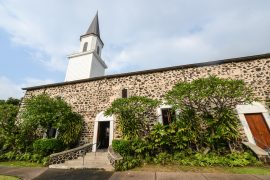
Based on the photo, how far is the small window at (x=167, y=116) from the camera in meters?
9.63

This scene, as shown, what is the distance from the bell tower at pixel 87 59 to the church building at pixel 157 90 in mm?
4821

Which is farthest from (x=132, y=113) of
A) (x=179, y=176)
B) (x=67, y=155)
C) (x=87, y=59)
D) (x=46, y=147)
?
(x=87, y=59)

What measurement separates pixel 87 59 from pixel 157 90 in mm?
11223

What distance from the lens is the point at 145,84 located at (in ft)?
36.2

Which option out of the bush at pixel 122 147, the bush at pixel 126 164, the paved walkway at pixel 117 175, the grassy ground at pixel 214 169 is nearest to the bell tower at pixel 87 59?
the bush at pixel 122 147

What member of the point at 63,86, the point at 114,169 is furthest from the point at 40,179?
the point at 63,86

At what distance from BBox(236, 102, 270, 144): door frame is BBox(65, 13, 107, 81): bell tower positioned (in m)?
14.6

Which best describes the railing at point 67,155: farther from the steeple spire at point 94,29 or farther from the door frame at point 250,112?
the steeple spire at point 94,29

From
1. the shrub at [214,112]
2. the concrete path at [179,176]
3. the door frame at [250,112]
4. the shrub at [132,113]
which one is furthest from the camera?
the shrub at [132,113]

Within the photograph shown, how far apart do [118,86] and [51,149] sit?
6.01 metres

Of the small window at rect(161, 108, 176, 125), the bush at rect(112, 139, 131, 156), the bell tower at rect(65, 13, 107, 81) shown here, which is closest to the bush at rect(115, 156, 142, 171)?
the bush at rect(112, 139, 131, 156)

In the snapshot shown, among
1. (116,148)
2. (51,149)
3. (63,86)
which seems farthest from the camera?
(63,86)

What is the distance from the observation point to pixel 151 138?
842cm

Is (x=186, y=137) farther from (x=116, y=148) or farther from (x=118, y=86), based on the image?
(x=118, y=86)
